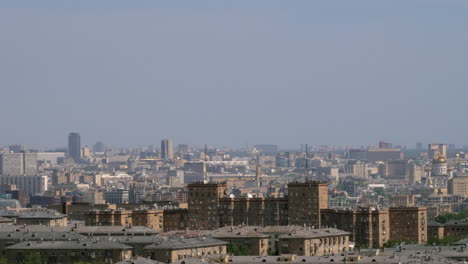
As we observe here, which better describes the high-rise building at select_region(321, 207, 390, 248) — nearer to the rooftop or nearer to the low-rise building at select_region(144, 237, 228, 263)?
the low-rise building at select_region(144, 237, 228, 263)

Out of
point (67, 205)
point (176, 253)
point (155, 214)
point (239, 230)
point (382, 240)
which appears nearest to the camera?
point (176, 253)

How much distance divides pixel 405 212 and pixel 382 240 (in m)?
6.90

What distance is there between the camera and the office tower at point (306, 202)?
155 meters

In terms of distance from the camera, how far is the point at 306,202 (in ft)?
511

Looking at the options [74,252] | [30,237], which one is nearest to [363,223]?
[30,237]

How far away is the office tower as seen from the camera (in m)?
155

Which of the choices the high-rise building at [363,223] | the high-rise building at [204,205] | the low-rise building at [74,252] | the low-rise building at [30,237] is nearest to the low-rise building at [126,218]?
the high-rise building at [204,205]

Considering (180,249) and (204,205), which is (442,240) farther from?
(180,249)

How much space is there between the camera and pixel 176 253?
117 m

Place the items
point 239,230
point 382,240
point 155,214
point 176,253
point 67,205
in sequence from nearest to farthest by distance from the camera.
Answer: point 176,253 < point 239,230 < point 382,240 < point 155,214 < point 67,205

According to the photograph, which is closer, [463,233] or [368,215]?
[368,215]

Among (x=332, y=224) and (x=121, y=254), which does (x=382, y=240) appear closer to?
(x=332, y=224)

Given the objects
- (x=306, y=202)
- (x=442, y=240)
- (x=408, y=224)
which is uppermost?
(x=306, y=202)

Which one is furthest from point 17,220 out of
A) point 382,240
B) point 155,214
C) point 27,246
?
point 27,246
